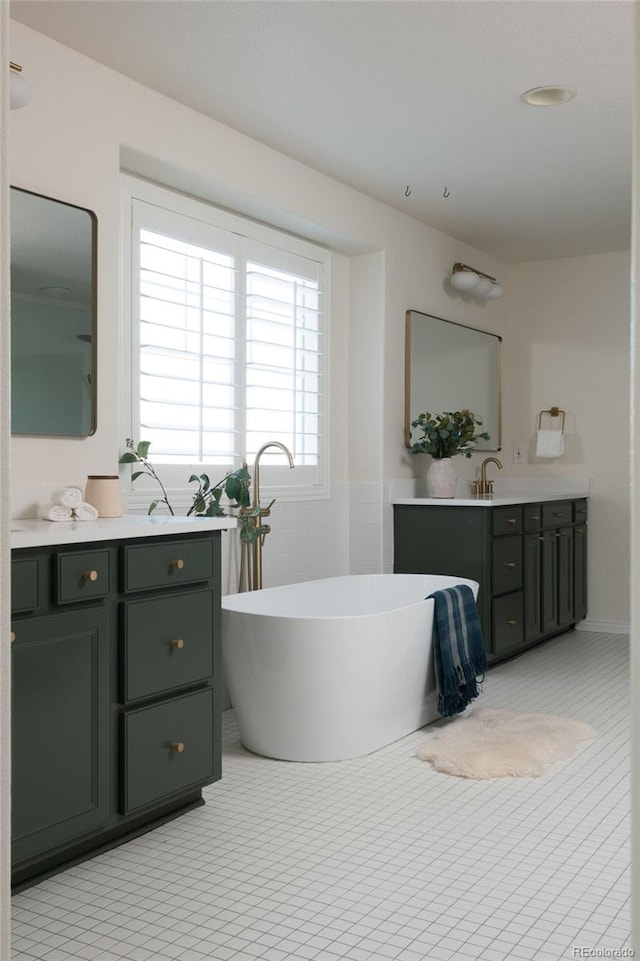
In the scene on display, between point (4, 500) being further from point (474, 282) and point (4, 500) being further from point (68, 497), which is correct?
point (474, 282)

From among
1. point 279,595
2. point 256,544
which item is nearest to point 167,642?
point 279,595

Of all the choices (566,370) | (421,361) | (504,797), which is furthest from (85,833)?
(566,370)

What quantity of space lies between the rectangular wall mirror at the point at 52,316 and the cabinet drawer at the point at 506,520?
8.11ft

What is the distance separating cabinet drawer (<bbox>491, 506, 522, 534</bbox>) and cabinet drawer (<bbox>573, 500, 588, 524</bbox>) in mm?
977

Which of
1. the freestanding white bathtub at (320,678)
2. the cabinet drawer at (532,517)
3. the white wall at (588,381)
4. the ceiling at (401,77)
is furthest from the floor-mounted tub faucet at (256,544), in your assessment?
the white wall at (588,381)

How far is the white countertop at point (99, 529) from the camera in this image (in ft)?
7.51

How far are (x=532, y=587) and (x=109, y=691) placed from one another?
11.0 feet

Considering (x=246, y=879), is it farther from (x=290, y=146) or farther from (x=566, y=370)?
(x=566, y=370)

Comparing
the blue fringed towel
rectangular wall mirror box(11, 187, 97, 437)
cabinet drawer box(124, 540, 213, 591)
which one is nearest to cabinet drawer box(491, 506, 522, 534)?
the blue fringed towel

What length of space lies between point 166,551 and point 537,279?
4.54 m

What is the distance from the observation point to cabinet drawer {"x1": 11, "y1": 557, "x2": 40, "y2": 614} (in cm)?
223

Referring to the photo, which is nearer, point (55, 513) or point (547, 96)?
point (55, 513)

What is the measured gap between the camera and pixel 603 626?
20.4ft

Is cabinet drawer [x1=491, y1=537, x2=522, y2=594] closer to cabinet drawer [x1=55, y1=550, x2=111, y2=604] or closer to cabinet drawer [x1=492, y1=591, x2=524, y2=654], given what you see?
cabinet drawer [x1=492, y1=591, x2=524, y2=654]
